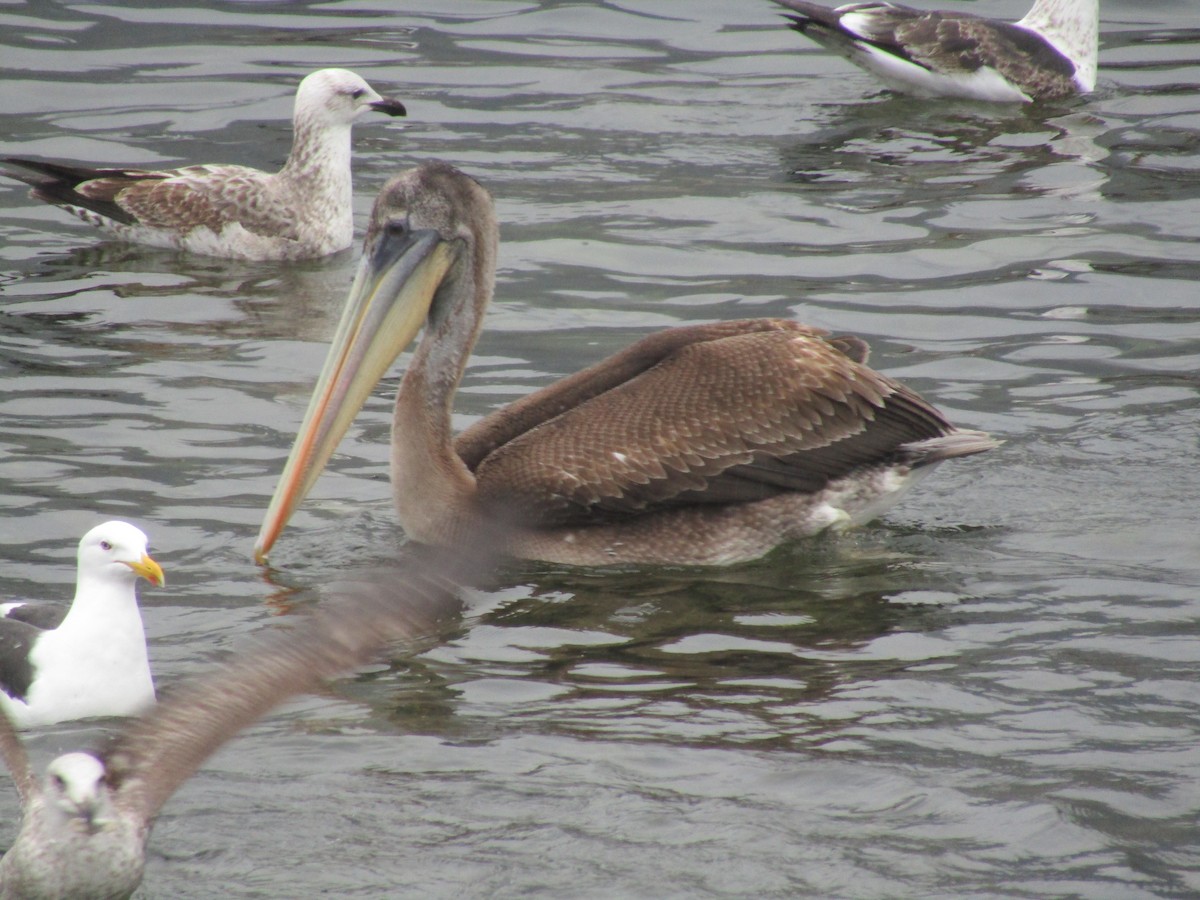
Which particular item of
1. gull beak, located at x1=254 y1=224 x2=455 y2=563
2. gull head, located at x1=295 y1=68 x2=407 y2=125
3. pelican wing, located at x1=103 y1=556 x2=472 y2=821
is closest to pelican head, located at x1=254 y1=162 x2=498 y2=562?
gull beak, located at x1=254 y1=224 x2=455 y2=563

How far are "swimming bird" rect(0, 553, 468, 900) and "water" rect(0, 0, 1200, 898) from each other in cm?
39

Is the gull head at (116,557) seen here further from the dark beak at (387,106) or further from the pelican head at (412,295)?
the dark beak at (387,106)

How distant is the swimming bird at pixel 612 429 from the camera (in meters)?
6.00

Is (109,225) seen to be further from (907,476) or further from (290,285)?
(907,476)

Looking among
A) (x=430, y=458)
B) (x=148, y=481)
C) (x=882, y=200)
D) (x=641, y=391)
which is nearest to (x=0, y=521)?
(x=148, y=481)

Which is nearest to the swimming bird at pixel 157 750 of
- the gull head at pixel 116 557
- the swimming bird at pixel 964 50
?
the gull head at pixel 116 557

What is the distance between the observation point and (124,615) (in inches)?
187

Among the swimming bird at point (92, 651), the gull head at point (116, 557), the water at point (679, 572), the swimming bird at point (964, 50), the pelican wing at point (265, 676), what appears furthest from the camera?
the swimming bird at point (964, 50)

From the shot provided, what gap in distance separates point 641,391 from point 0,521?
2140mm

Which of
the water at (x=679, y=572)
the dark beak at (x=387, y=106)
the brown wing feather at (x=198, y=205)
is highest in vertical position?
the dark beak at (x=387, y=106)

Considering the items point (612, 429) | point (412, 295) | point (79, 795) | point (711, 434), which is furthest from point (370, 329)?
point (79, 795)

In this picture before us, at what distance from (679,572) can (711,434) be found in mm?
472

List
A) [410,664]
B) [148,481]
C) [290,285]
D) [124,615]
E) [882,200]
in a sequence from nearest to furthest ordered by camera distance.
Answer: [124,615], [410,664], [148,481], [290,285], [882,200]

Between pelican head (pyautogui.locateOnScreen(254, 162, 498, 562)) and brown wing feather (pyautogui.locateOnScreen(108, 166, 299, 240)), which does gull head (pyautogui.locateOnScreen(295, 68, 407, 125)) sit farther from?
pelican head (pyautogui.locateOnScreen(254, 162, 498, 562))
